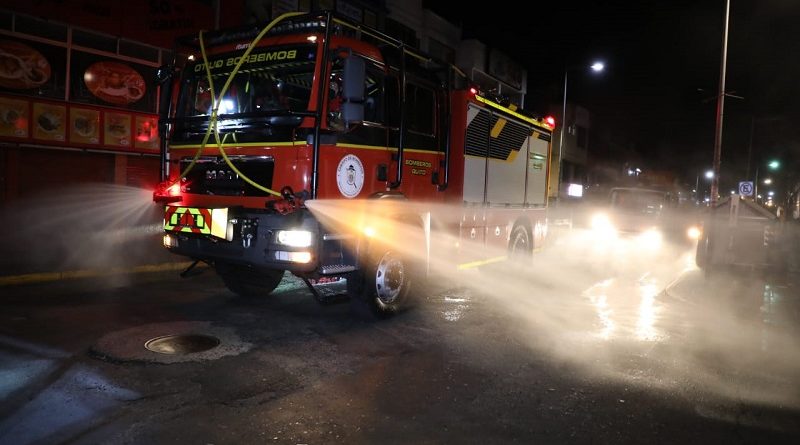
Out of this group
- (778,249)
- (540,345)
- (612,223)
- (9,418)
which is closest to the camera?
(9,418)

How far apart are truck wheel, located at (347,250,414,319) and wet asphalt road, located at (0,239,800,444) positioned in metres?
0.22

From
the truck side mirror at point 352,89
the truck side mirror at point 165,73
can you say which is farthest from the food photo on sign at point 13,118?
the truck side mirror at point 352,89

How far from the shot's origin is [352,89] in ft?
18.4

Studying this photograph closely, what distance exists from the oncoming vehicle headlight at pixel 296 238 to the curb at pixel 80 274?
539cm

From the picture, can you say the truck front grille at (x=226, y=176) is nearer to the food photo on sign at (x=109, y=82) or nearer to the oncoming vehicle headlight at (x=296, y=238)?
the oncoming vehicle headlight at (x=296, y=238)

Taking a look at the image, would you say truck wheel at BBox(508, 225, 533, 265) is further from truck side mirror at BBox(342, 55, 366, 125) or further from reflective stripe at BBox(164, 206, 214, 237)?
reflective stripe at BBox(164, 206, 214, 237)

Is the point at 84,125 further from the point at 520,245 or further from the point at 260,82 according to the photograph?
the point at 520,245

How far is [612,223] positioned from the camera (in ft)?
67.5

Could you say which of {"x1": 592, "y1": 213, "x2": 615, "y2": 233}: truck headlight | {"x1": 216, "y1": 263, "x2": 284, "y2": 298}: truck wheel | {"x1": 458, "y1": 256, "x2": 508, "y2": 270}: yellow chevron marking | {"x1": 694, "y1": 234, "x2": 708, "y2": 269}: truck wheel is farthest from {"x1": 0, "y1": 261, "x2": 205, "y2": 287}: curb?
{"x1": 592, "y1": 213, "x2": 615, "y2": 233}: truck headlight

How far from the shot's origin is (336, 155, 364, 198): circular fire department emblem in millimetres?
5996

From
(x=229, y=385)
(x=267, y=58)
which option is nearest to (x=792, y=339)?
(x=229, y=385)

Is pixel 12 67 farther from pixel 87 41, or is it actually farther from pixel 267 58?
pixel 267 58

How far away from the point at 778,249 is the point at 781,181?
44842 mm

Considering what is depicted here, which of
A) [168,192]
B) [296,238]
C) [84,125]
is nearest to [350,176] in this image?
[296,238]
